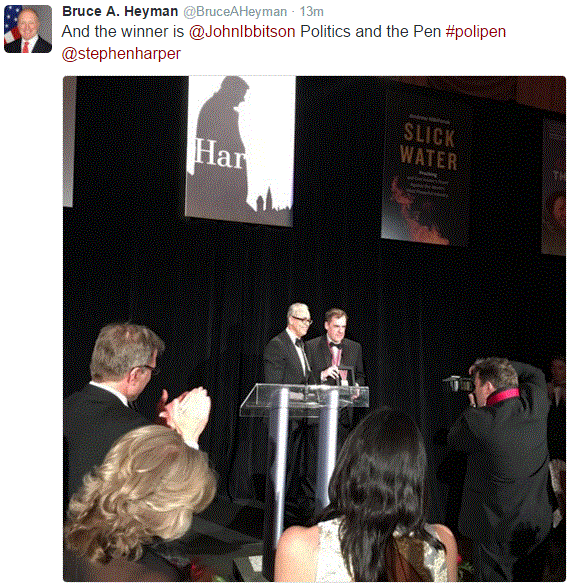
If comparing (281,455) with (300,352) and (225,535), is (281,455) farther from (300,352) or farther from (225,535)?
(300,352)

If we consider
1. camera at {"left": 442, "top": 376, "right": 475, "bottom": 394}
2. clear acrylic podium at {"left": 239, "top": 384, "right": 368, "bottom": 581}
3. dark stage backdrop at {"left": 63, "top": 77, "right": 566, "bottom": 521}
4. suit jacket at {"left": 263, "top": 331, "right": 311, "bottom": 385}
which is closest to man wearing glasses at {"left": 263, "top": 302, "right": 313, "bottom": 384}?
suit jacket at {"left": 263, "top": 331, "right": 311, "bottom": 385}

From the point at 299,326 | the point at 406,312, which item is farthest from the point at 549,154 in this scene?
the point at 299,326

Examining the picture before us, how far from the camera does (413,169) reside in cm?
723

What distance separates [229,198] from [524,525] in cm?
388

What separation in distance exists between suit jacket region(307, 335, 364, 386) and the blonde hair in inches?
180

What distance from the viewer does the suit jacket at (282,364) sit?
20.2 feet

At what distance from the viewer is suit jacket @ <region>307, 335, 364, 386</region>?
6.36 meters

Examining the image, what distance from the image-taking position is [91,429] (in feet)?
8.32

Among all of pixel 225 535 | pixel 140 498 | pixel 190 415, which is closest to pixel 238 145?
pixel 225 535

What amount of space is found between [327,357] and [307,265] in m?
1.11

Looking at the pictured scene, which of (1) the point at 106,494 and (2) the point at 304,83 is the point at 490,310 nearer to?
(2) the point at 304,83
